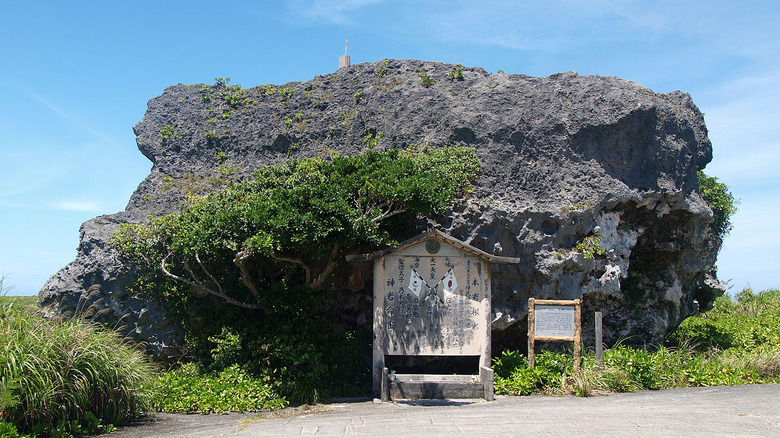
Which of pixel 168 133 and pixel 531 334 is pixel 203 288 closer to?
pixel 168 133

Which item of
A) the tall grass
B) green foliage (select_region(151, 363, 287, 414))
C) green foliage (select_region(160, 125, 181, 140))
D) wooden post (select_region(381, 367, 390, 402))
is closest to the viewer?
the tall grass

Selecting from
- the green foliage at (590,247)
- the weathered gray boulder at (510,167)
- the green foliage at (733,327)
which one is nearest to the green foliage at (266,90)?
the weathered gray boulder at (510,167)

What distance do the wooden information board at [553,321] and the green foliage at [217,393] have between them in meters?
4.69

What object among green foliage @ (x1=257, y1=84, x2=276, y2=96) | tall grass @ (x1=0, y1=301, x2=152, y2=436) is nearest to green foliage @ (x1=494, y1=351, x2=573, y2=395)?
tall grass @ (x1=0, y1=301, x2=152, y2=436)

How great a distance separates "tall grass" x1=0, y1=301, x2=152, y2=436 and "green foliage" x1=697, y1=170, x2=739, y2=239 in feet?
57.7

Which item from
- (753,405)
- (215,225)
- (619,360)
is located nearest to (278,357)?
(215,225)

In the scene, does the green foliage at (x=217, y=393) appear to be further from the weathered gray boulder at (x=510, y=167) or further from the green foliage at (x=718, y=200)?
the green foliage at (x=718, y=200)

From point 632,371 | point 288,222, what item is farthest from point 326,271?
point 632,371

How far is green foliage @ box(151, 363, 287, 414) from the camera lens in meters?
9.27

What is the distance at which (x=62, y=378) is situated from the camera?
7.42 m

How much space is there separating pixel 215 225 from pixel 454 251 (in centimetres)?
437

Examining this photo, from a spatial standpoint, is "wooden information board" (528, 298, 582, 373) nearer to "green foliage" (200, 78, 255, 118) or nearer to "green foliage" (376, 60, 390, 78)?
"green foliage" (376, 60, 390, 78)

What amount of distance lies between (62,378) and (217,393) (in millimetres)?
2723

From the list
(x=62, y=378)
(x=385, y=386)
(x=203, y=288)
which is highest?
(x=203, y=288)
